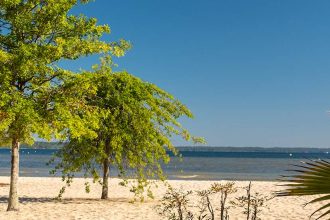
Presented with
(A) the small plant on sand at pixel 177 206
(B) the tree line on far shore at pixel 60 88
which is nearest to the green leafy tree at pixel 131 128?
(B) the tree line on far shore at pixel 60 88

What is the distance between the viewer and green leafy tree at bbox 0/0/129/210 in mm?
14867

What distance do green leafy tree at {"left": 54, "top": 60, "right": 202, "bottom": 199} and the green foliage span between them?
2.59 metres

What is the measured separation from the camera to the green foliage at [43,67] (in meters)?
14.9

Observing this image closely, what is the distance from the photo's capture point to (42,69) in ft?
50.3

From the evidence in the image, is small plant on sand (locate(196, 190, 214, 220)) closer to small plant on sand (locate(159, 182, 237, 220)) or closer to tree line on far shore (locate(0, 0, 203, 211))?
small plant on sand (locate(159, 182, 237, 220))

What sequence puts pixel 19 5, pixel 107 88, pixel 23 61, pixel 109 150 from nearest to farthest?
pixel 23 61, pixel 19 5, pixel 107 88, pixel 109 150

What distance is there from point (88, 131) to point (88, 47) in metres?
2.88

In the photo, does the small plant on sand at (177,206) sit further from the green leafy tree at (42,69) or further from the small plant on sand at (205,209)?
the green leafy tree at (42,69)

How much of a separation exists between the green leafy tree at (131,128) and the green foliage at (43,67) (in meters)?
2.59

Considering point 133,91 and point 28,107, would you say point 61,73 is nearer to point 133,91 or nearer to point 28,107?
point 28,107

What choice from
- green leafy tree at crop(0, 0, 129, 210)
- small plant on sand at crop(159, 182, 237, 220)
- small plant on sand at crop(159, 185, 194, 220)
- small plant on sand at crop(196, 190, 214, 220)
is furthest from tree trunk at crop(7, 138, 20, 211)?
small plant on sand at crop(196, 190, 214, 220)

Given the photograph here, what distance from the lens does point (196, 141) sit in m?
20.2

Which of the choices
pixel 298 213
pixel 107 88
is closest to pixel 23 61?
pixel 107 88

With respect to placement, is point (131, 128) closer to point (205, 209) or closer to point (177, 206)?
point (205, 209)
